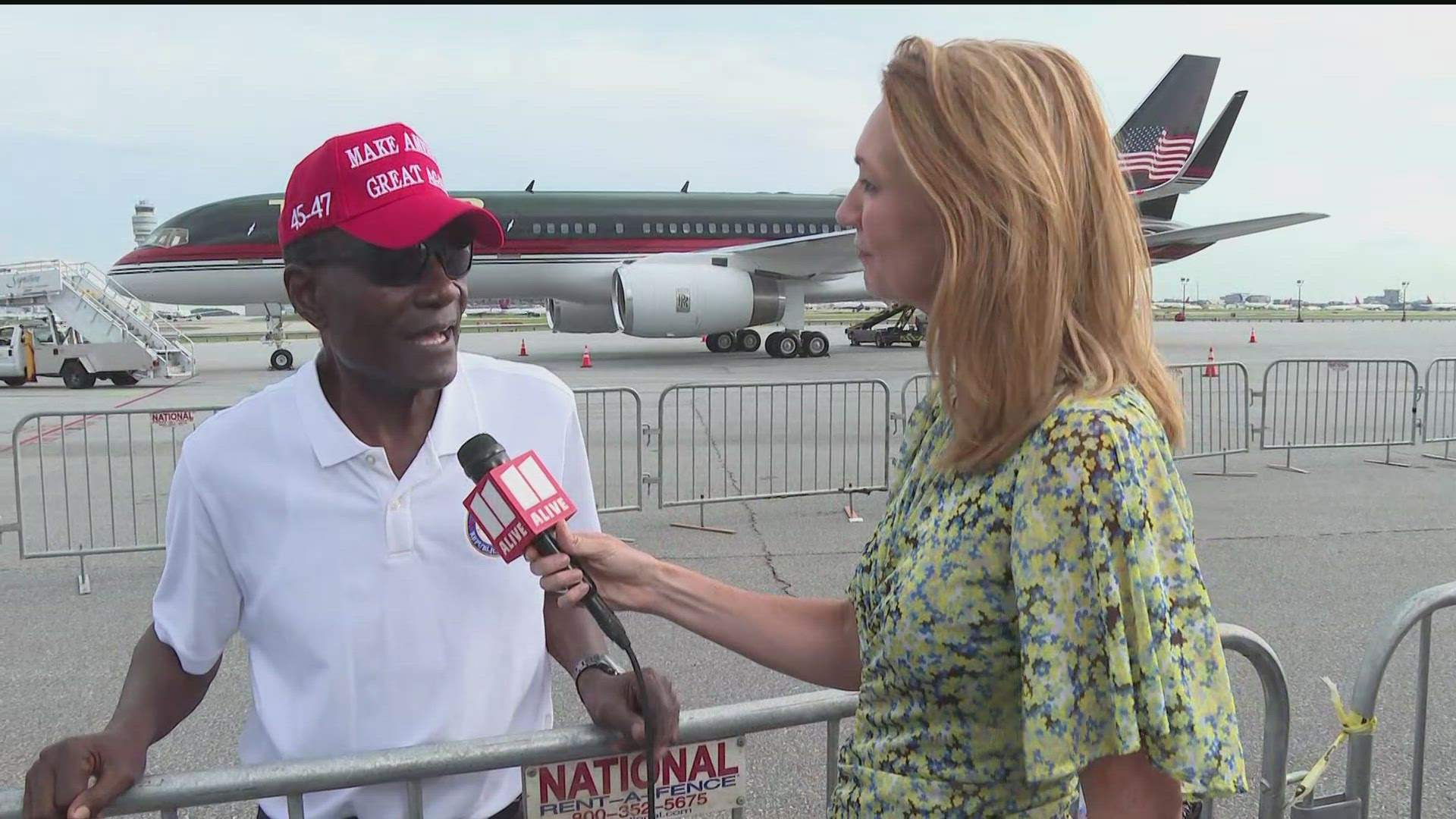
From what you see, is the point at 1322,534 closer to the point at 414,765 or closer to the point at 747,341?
the point at 414,765

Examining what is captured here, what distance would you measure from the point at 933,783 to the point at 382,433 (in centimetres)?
95

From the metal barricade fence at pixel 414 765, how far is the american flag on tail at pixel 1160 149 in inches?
1035

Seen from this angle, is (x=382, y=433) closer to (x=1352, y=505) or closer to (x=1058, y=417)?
(x=1058, y=417)

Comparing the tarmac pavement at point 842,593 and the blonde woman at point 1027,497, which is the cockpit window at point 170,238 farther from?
the blonde woman at point 1027,497

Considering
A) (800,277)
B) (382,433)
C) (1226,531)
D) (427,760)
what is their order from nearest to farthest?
1. (427,760)
2. (382,433)
3. (1226,531)
4. (800,277)

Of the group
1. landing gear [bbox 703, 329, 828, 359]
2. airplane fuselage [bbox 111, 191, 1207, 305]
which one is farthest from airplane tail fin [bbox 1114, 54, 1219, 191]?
landing gear [bbox 703, 329, 828, 359]

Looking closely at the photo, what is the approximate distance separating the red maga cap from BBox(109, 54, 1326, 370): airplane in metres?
14.4

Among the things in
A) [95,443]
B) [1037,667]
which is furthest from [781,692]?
[95,443]

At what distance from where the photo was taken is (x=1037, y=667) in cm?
99

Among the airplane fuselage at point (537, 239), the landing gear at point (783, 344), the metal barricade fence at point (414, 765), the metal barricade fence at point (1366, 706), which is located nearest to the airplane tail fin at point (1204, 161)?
the airplane fuselage at point (537, 239)

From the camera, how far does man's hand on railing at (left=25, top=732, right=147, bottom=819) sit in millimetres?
1216

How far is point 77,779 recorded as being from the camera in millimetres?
1229

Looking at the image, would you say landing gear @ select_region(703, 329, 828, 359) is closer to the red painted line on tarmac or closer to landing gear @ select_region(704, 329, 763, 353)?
landing gear @ select_region(704, 329, 763, 353)

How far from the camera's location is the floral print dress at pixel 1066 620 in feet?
3.15
